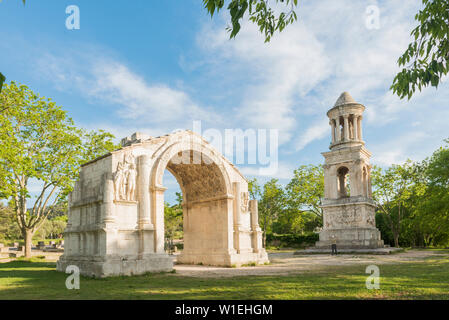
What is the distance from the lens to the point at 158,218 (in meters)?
14.3

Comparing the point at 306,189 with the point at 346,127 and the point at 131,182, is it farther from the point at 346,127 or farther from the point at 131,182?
the point at 131,182

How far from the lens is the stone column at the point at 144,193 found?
1381 cm

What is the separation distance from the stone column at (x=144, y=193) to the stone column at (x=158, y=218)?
0.89 ft

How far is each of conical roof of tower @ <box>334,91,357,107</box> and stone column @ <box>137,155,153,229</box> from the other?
25.5 m

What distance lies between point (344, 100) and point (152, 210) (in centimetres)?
2656

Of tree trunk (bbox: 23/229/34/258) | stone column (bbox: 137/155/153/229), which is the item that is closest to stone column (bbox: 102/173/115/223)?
stone column (bbox: 137/155/153/229)

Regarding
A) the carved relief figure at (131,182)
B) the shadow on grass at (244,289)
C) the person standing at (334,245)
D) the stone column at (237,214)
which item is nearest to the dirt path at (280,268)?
the stone column at (237,214)

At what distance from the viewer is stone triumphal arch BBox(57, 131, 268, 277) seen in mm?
13117

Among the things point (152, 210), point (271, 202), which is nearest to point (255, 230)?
point (152, 210)

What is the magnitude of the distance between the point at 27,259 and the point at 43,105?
33.2 ft

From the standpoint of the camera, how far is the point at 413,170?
122 feet

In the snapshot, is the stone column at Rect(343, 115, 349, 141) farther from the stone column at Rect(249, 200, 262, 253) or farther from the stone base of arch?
the stone base of arch

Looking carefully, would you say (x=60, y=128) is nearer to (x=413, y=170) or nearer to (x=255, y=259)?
(x=255, y=259)
